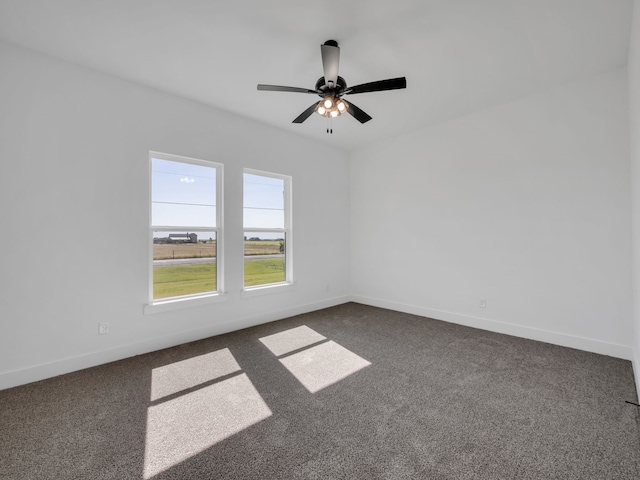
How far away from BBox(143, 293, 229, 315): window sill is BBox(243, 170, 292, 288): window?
492 millimetres

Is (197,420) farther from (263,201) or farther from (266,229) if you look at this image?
(263,201)

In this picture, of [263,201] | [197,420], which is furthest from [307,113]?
[197,420]

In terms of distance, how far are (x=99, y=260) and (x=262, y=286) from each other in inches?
78.2

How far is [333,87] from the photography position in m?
2.51

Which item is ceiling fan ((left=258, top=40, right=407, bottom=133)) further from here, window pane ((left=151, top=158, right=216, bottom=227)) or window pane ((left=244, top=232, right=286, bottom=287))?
window pane ((left=244, top=232, right=286, bottom=287))

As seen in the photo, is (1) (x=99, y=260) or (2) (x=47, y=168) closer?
(2) (x=47, y=168)

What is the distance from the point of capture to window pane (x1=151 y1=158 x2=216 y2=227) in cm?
333

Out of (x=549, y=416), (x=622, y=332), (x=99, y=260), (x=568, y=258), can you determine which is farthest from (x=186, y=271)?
(x=622, y=332)

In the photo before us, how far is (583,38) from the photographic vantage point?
7.95ft

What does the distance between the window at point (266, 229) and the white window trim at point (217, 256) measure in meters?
0.38

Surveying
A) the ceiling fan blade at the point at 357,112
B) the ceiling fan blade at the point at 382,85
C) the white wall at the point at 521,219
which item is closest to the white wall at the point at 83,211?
the ceiling fan blade at the point at 357,112

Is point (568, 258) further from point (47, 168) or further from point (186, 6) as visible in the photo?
point (47, 168)

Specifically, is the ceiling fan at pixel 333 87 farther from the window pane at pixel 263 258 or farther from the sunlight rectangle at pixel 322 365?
the sunlight rectangle at pixel 322 365

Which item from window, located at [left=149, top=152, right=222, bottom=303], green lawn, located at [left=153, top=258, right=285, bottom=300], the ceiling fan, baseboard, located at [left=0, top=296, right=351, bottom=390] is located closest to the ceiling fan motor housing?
the ceiling fan
